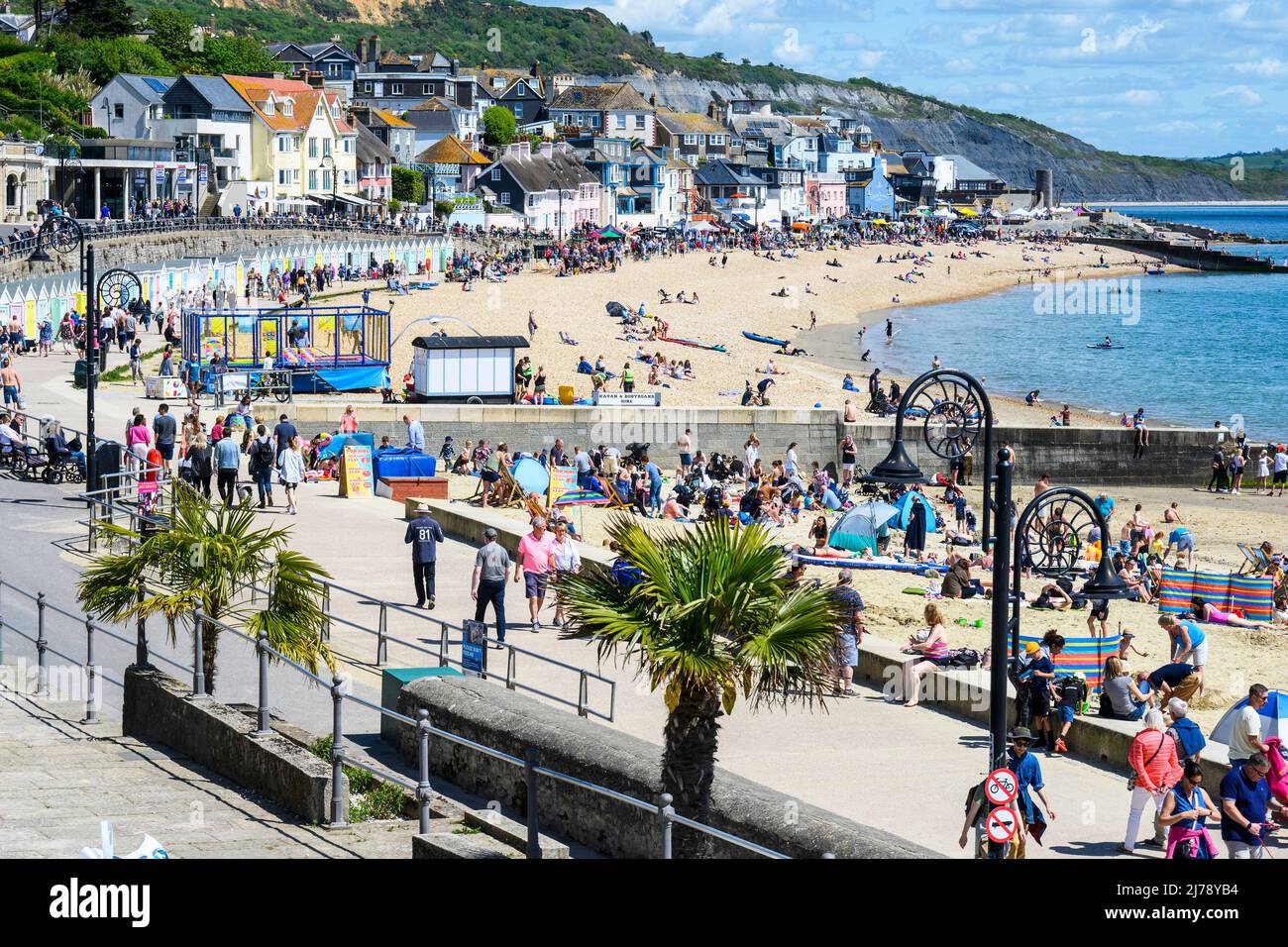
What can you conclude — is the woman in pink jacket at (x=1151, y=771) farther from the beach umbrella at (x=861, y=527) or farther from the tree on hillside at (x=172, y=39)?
the tree on hillside at (x=172, y=39)

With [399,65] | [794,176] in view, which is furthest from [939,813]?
[794,176]

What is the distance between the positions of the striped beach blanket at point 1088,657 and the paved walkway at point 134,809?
7583mm

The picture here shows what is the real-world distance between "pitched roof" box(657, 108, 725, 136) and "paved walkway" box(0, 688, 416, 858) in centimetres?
15239

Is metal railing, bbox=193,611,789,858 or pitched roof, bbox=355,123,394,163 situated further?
pitched roof, bbox=355,123,394,163

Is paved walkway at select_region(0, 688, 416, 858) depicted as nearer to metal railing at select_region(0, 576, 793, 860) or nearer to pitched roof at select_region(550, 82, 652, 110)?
metal railing at select_region(0, 576, 793, 860)

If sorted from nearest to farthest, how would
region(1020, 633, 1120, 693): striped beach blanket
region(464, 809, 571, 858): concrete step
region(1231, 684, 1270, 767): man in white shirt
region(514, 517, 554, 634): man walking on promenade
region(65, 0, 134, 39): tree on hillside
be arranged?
region(464, 809, 571, 858): concrete step
region(1231, 684, 1270, 767): man in white shirt
region(1020, 633, 1120, 693): striped beach blanket
region(514, 517, 554, 634): man walking on promenade
region(65, 0, 134, 39): tree on hillside

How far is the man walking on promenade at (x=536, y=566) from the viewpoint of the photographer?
55.0 feet

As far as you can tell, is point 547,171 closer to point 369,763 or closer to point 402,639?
point 402,639

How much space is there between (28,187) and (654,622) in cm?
6822

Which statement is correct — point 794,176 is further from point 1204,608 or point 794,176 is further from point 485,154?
point 1204,608

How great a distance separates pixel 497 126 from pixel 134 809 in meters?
130

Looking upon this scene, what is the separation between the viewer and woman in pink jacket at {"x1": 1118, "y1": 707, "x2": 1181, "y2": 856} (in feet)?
35.7

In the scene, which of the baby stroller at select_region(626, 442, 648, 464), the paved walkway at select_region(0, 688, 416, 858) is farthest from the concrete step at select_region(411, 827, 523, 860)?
the baby stroller at select_region(626, 442, 648, 464)

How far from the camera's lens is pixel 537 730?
10.7 m
